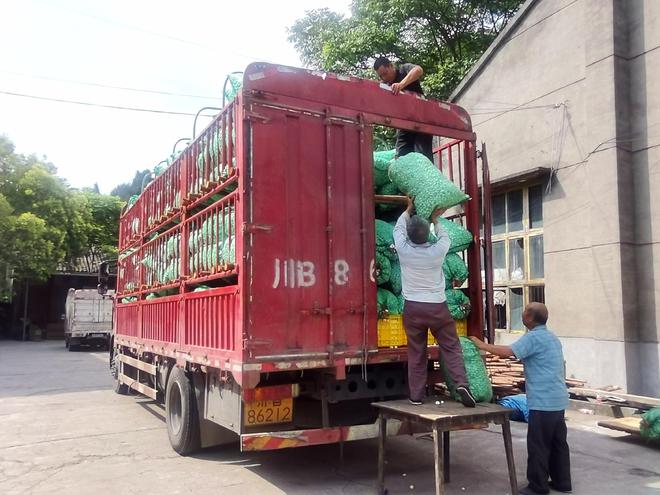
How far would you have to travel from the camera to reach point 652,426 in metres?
6.45

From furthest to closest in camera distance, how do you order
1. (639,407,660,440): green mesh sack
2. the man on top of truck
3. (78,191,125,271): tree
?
(78,191,125,271): tree
(639,407,660,440): green mesh sack
the man on top of truck

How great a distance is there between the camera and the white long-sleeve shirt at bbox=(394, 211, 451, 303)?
4.68 metres

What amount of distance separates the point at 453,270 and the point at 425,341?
93 cm

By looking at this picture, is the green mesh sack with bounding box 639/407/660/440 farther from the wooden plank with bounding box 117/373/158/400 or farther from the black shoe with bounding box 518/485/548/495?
the wooden plank with bounding box 117/373/158/400

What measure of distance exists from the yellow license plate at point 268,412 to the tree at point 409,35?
12676mm

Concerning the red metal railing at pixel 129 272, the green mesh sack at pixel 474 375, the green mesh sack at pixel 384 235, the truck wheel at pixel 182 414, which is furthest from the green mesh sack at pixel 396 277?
the red metal railing at pixel 129 272

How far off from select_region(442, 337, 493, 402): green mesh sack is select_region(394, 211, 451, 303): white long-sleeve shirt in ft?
1.80

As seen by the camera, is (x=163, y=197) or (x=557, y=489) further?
(x=163, y=197)

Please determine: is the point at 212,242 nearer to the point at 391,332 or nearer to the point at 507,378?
the point at 391,332

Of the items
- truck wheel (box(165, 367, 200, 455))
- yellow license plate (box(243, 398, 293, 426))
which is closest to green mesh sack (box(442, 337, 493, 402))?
yellow license plate (box(243, 398, 293, 426))

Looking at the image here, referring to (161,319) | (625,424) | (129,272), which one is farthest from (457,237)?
(129,272)

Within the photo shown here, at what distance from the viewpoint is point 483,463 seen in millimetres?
5797

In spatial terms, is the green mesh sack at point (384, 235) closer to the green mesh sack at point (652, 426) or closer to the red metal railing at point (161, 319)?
the red metal railing at point (161, 319)

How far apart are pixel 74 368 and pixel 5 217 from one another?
10.1 m
